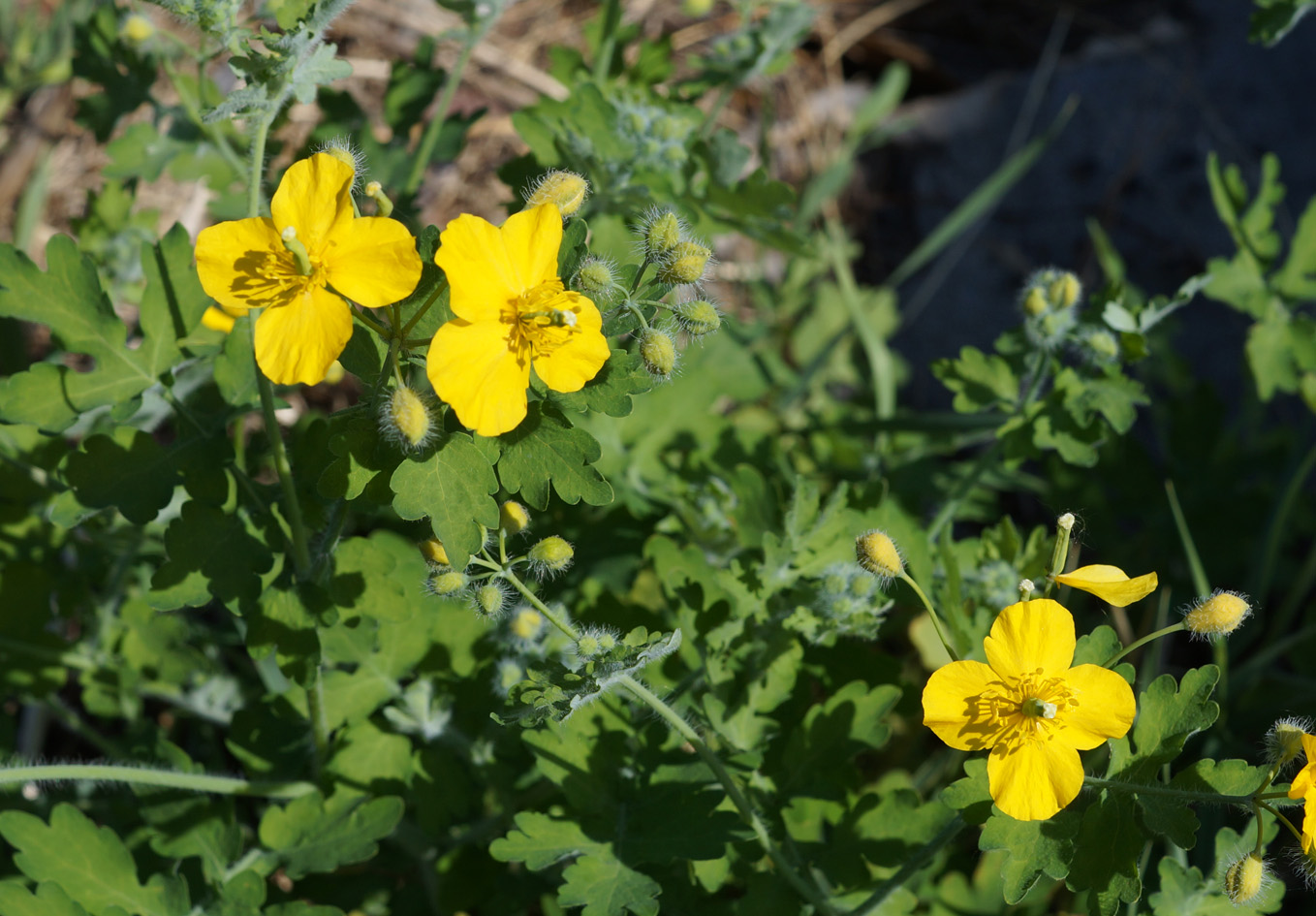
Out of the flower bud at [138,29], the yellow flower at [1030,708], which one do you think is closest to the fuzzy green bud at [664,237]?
the yellow flower at [1030,708]

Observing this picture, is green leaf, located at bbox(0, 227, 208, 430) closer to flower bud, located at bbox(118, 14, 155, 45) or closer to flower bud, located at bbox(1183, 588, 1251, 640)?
flower bud, located at bbox(118, 14, 155, 45)

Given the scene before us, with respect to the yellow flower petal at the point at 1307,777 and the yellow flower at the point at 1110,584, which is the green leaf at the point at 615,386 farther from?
the yellow flower petal at the point at 1307,777

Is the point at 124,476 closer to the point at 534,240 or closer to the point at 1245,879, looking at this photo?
the point at 534,240

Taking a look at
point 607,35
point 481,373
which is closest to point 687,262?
point 481,373

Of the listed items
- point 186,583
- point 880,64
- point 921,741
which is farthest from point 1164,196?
point 186,583

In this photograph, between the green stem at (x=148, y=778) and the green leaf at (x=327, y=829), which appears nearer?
the green stem at (x=148, y=778)

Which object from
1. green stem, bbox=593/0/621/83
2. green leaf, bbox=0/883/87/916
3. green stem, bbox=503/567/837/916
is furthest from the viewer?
green stem, bbox=593/0/621/83

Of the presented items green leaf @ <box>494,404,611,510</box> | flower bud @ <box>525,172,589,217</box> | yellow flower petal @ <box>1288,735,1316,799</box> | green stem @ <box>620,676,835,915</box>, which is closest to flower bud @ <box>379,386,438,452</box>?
green leaf @ <box>494,404,611,510</box>
